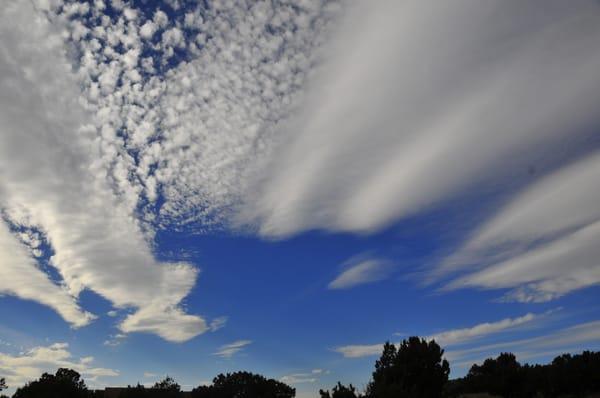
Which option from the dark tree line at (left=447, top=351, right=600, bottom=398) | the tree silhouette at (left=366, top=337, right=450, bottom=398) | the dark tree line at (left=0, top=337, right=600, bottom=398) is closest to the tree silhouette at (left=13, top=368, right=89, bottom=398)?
the dark tree line at (left=0, top=337, right=600, bottom=398)

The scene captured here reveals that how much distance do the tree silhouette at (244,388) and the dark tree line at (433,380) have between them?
14573 mm

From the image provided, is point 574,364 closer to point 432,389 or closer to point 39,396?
point 432,389

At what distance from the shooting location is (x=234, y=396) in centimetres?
12031

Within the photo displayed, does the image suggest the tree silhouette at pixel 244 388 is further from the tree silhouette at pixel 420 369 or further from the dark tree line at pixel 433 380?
the tree silhouette at pixel 420 369

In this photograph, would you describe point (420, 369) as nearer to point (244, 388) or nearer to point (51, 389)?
point (51, 389)

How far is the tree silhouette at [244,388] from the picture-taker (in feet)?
377

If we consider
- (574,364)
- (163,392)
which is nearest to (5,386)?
(163,392)

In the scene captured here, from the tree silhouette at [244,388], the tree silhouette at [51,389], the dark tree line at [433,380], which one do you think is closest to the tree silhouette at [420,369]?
the dark tree line at [433,380]

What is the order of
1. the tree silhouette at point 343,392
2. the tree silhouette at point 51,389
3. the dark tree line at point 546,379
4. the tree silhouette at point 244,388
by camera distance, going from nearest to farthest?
the tree silhouette at point 343,392
the dark tree line at point 546,379
the tree silhouette at point 51,389
the tree silhouette at point 244,388

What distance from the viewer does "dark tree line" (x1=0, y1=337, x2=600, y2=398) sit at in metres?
38.6

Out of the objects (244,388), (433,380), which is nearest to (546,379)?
(433,380)

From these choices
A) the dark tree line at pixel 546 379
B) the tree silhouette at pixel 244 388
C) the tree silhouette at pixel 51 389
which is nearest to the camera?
the dark tree line at pixel 546 379

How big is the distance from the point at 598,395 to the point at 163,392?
87.1 metres

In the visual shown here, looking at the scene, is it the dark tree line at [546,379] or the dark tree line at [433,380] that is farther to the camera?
the dark tree line at [546,379]
